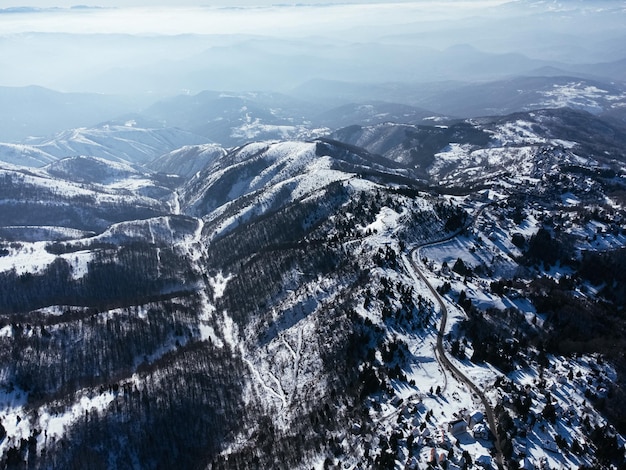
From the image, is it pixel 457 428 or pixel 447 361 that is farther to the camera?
pixel 447 361

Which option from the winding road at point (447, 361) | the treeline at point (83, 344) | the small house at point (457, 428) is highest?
the small house at point (457, 428)

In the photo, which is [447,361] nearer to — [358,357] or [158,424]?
[358,357]

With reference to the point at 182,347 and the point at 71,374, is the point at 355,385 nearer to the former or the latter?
the point at 182,347

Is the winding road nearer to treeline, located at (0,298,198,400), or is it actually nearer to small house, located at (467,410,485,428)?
small house, located at (467,410,485,428)

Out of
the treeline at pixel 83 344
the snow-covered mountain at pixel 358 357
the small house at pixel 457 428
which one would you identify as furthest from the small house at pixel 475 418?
the treeline at pixel 83 344

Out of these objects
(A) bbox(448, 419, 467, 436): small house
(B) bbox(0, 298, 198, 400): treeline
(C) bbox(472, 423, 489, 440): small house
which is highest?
(C) bbox(472, 423, 489, 440): small house

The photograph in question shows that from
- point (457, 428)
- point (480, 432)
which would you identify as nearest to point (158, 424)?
point (457, 428)

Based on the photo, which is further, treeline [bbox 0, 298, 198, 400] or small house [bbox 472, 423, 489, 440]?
treeline [bbox 0, 298, 198, 400]

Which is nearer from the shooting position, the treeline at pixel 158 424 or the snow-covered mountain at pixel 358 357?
the snow-covered mountain at pixel 358 357

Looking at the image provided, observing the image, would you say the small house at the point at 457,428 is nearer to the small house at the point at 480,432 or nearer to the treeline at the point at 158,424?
the small house at the point at 480,432

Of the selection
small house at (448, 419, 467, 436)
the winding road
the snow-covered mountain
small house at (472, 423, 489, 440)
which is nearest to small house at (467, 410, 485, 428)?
the snow-covered mountain

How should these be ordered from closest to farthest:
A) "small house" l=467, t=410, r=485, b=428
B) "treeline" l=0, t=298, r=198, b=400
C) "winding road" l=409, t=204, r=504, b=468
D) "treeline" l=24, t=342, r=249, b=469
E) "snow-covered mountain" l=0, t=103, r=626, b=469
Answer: "winding road" l=409, t=204, r=504, b=468
"small house" l=467, t=410, r=485, b=428
"snow-covered mountain" l=0, t=103, r=626, b=469
"treeline" l=24, t=342, r=249, b=469
"treeline" l=0, t=298, r=198, b=400

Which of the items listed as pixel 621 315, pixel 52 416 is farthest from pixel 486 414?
pixel 52 416
